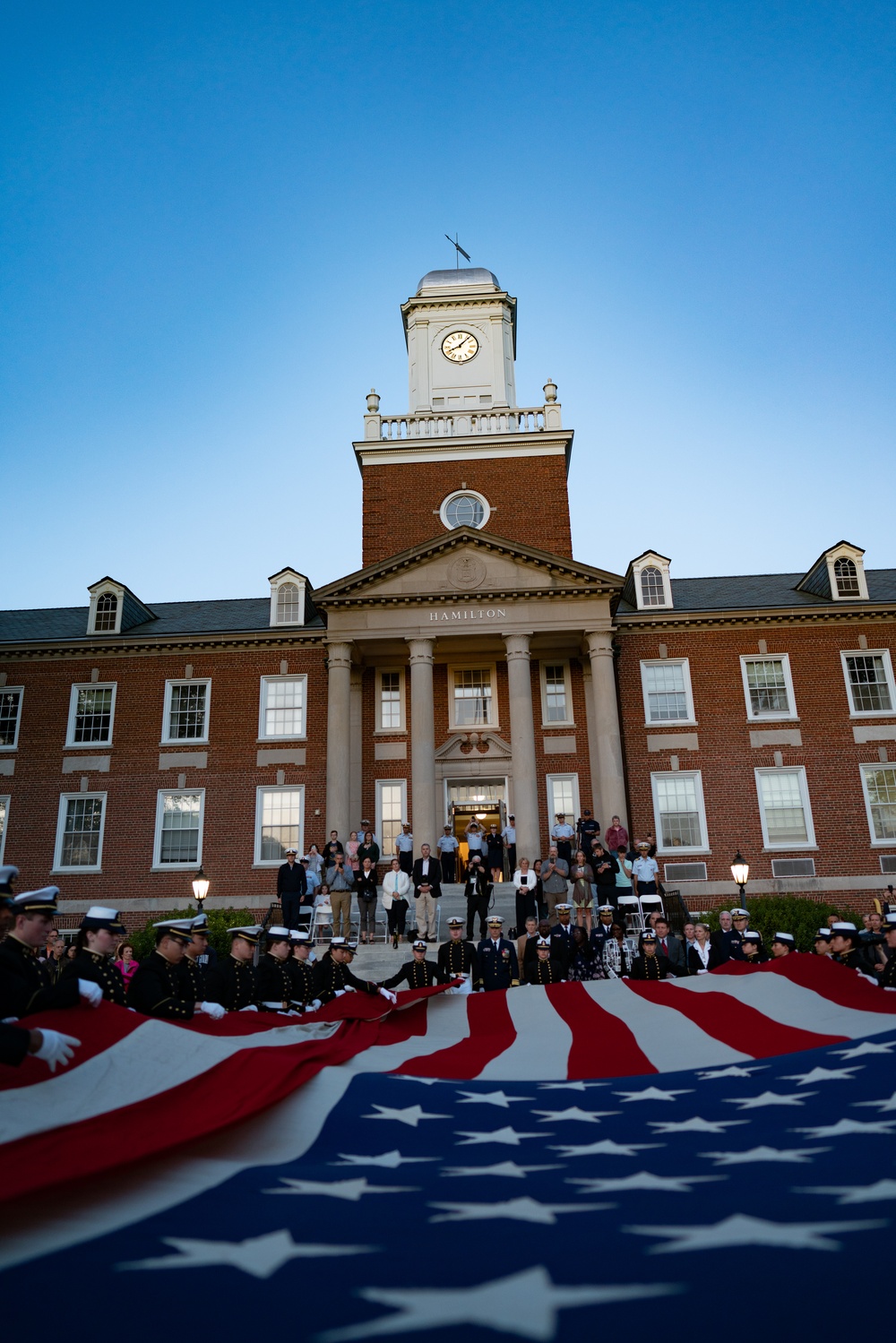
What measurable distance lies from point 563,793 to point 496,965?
15.7m

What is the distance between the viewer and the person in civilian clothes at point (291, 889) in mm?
23141

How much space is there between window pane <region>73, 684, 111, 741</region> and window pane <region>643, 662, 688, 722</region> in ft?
58.7

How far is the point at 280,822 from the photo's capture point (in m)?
30.4

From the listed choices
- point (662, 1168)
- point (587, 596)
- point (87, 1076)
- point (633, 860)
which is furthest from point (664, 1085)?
point (587, 596)

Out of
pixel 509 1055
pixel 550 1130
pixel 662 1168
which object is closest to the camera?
pixel 662 1168

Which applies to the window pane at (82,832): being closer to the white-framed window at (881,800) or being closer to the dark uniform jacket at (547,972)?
the dark uniform jacket at (547,972)

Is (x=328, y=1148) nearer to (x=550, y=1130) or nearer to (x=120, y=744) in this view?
(x=550, y=1130)

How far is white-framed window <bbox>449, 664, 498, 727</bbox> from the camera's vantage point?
31.5 metres

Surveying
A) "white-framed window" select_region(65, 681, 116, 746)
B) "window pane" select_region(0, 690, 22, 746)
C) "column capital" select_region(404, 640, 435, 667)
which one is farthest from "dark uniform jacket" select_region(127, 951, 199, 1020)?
"window pane" select_region(0, 690, 22, 746)

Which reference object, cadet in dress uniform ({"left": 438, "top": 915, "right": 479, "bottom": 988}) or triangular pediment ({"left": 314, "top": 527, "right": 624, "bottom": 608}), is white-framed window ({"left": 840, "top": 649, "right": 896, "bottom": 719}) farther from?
cadet in dress uniform ({"left": 438, "top": 915, "right": 479, "bottom": 988})

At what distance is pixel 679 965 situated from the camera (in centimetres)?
1440

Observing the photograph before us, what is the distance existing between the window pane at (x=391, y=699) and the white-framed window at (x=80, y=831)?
31.1 feet

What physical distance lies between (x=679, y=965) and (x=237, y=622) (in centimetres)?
2301

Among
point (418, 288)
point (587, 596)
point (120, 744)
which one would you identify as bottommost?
point (120, 744)
